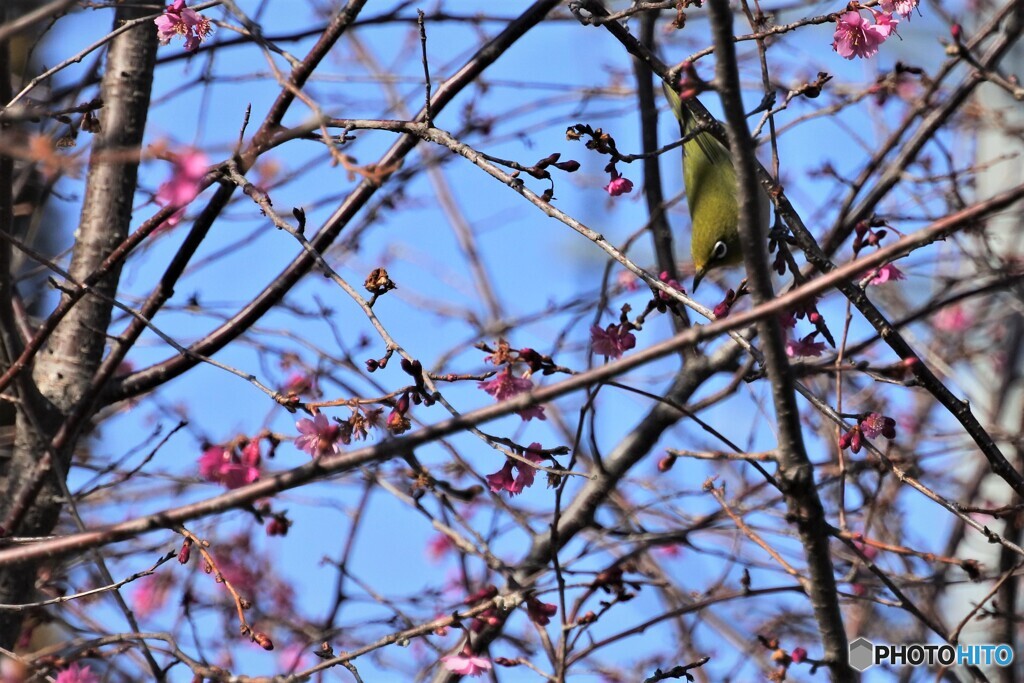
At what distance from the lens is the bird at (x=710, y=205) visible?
510cm

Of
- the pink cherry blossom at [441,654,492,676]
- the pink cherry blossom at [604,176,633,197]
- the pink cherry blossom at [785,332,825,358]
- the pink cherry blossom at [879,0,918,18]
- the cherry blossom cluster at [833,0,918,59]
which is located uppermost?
the cherry blossom cluster at [833,0,918,59]

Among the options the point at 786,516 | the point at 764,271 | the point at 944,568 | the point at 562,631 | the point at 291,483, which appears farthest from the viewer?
the point at 944,568

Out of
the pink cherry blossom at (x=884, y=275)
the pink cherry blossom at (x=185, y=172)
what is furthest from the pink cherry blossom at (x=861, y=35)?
the pink cherry blossom at (x=185, y=172)

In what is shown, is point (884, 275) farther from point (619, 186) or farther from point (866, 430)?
point (619, 186)

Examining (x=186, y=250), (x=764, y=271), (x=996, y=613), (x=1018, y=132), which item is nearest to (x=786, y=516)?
(x=764, y=271)

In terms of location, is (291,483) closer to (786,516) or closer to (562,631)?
(786,516)

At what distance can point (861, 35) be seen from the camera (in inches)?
124

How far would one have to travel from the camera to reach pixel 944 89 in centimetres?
560

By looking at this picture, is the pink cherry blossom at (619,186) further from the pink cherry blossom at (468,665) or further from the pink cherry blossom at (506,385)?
the pink cherry blossom at (468,665)

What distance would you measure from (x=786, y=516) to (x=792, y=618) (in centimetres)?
341

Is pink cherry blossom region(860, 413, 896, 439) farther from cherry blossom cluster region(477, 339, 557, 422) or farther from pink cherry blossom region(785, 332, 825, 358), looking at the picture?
cherry blossom cluster region(477, 339, 557, 422)

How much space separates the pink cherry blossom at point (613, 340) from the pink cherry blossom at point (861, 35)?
3.85ft

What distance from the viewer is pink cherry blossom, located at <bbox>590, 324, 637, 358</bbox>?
9.62ft

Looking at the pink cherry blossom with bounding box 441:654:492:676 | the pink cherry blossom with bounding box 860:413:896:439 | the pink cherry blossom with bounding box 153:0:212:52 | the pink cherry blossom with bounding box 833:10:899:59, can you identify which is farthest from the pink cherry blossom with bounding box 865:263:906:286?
the pink cherry blossom with bounding box 153:0:212:52
